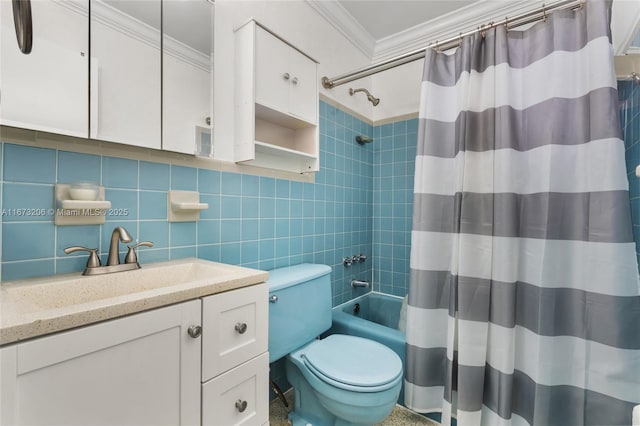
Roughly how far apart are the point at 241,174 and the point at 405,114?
1548 mm

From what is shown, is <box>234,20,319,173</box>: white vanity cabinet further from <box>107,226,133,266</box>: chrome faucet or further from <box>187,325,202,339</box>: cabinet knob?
<box>187,325,202,339</box>: cabinet knob

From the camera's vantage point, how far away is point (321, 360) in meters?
1.26

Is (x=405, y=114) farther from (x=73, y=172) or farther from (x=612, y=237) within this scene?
(x=73, y=172)

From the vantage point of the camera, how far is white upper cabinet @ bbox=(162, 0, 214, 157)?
3.68ft

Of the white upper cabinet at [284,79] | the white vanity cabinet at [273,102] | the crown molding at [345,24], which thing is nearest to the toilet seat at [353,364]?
the white vanity cabinet at [273,102]

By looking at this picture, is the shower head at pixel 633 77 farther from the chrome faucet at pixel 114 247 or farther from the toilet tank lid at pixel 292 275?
the chrome faucet at pixel 114 247

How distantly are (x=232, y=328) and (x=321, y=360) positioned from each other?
1.91 feet

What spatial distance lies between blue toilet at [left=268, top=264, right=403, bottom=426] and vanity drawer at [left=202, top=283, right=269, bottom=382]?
0.27m

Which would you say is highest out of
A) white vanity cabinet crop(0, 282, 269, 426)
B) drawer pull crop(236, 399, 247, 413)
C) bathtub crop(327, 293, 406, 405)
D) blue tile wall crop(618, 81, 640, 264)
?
blue tile wall crop(618, 81, 640, 264)

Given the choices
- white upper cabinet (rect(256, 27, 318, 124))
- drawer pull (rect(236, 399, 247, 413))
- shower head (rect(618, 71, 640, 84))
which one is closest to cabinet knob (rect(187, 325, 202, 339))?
drawer pull (rect(236, 399, 247, 413))

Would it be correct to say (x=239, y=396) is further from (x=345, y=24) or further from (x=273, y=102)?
(x=345, y=24)

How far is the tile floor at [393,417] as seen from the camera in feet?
4.74

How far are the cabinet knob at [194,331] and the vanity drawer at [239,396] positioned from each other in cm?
16

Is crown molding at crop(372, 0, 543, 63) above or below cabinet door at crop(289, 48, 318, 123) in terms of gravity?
above
